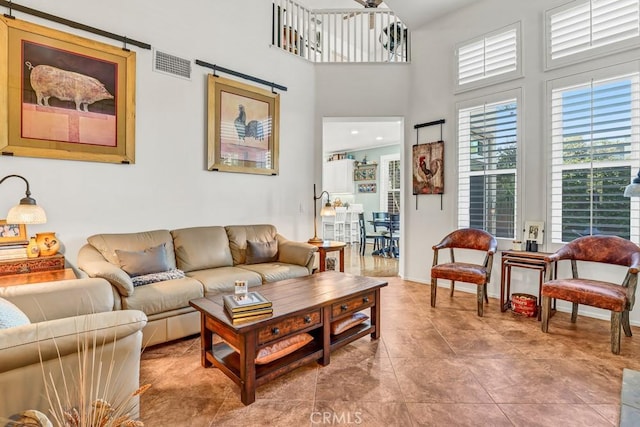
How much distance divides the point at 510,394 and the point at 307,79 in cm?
447

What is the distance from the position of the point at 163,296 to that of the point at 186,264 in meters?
0.72

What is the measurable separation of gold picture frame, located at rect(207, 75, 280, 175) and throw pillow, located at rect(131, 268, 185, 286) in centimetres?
142

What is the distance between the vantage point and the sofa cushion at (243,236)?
371 cm

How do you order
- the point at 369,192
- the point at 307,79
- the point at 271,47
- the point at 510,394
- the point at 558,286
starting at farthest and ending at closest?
the point at 369,192
the point at 307,79
the point at 271,47
the point at 558,286
the point at 510,394

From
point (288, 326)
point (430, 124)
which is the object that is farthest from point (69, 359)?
point (430, 124)

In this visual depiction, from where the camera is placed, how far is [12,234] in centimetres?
260

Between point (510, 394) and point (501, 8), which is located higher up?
point (501, 8)

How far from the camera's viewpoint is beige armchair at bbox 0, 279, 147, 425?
122 cm

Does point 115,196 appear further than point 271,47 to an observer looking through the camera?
No

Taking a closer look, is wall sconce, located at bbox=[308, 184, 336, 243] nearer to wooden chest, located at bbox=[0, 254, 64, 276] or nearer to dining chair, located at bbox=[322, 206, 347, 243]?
wooden chest, located at bbox=[0, 254, 64, 276]

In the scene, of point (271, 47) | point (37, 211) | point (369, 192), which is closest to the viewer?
point (37, 211)

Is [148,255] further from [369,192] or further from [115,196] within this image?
[369,192]

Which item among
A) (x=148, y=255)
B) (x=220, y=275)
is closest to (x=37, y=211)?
(x=148, y=255)

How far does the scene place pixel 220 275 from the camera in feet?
10.0
